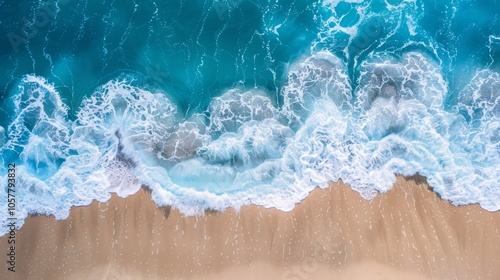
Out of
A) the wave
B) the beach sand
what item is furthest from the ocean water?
the beach sand

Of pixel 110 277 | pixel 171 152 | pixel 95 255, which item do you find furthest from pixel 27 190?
pixel 171 152

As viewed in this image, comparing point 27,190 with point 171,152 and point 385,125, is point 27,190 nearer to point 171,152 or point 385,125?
point 171,152

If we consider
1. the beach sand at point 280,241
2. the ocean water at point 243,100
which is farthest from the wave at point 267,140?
the beach sand at point 280,241

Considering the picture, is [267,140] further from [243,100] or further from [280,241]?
[280,241]

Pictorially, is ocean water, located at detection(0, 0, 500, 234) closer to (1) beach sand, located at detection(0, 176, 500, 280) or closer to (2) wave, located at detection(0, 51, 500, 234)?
(2) wave, located at detection(0, 51, 500, 234)

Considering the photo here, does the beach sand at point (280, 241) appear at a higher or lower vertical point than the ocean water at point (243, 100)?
lower

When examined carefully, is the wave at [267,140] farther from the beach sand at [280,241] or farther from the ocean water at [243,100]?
the beach sand at [280,241]

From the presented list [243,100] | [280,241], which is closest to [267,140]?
[243,100]
